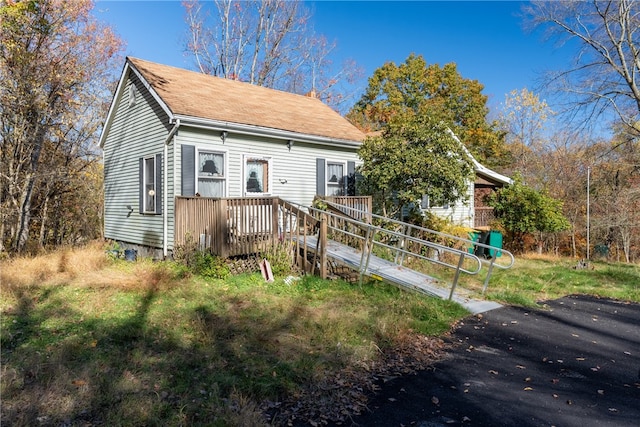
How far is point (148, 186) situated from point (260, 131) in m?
3.51

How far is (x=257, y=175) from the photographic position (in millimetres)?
10891

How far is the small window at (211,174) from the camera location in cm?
986

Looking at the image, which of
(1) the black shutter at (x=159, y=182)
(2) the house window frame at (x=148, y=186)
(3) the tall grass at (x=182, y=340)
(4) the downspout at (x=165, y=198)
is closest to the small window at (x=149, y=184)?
(2) the house window frame at (x=148, y=186)

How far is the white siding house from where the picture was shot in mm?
9742

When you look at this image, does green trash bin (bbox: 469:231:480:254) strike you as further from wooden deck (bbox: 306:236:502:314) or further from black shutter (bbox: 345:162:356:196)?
wooden deck (bbox: 306:236:502:314)

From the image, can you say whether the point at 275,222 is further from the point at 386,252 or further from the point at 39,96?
the point at 39,96

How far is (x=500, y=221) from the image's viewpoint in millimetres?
17266

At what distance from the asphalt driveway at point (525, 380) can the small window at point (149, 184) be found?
335 inches

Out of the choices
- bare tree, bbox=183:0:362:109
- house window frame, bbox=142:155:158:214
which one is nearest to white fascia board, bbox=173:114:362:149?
house window frame, bbox=142:155:158:214

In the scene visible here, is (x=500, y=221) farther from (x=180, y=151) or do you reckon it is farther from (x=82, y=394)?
(x=82, y=394)

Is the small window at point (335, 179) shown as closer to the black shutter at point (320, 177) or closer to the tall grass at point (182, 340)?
the black shutter at point (320, 177)

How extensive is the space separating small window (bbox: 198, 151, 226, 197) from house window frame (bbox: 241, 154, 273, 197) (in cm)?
58

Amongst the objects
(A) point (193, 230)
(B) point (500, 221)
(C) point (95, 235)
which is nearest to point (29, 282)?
(A) point (193, 230)

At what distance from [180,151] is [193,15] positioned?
20006mm
